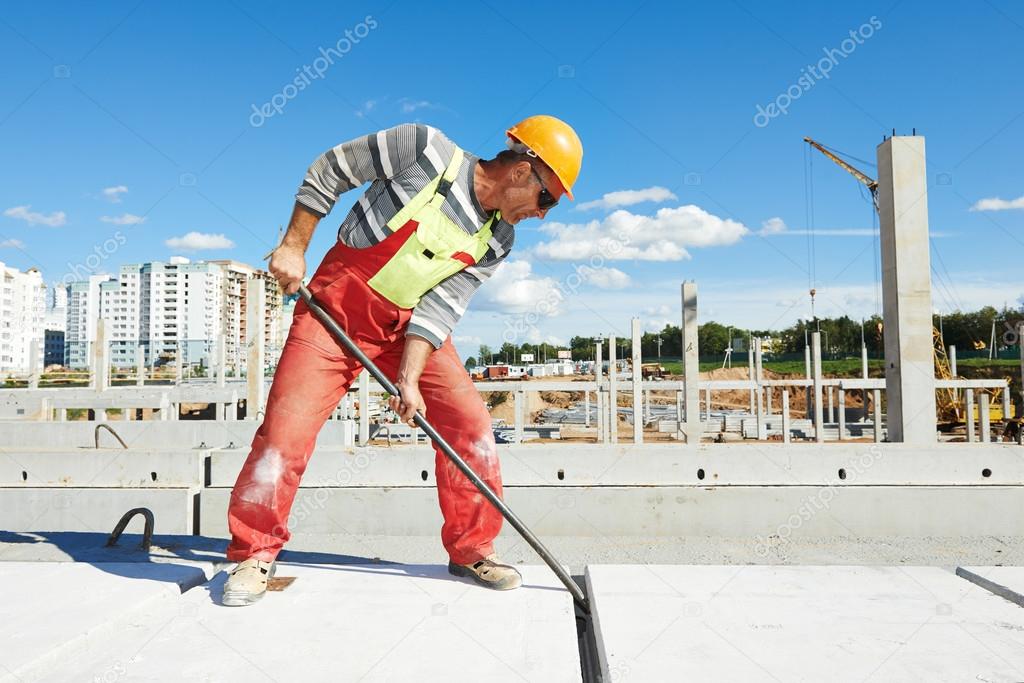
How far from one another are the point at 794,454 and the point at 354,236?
344 cm

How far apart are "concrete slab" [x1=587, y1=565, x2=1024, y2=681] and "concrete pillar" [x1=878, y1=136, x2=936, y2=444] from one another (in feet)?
8.81

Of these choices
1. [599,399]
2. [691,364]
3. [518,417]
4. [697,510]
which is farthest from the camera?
[599,399]

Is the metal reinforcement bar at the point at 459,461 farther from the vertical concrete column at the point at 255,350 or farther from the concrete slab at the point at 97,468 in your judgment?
the vertical concrete column at the point at 255,350

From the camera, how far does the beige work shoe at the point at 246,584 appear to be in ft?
7.50

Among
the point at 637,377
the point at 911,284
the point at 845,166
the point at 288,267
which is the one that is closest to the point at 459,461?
the point at 288,267

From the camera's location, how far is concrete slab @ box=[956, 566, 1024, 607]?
231 centimetres

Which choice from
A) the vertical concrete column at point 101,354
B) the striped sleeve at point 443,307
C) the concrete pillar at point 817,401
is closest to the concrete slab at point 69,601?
the striped sleeve at point 443,307

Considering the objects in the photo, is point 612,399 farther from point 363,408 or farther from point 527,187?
point 527,187

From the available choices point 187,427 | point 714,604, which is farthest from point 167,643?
point 187,427

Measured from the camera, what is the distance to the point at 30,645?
6.21ft

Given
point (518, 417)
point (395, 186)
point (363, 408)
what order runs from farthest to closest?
point (518, 417) < point (363, 408) < point (395, 186)

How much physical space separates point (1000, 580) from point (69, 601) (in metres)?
3.04

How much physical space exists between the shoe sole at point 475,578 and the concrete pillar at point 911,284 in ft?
12.3

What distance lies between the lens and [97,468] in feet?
18.3
